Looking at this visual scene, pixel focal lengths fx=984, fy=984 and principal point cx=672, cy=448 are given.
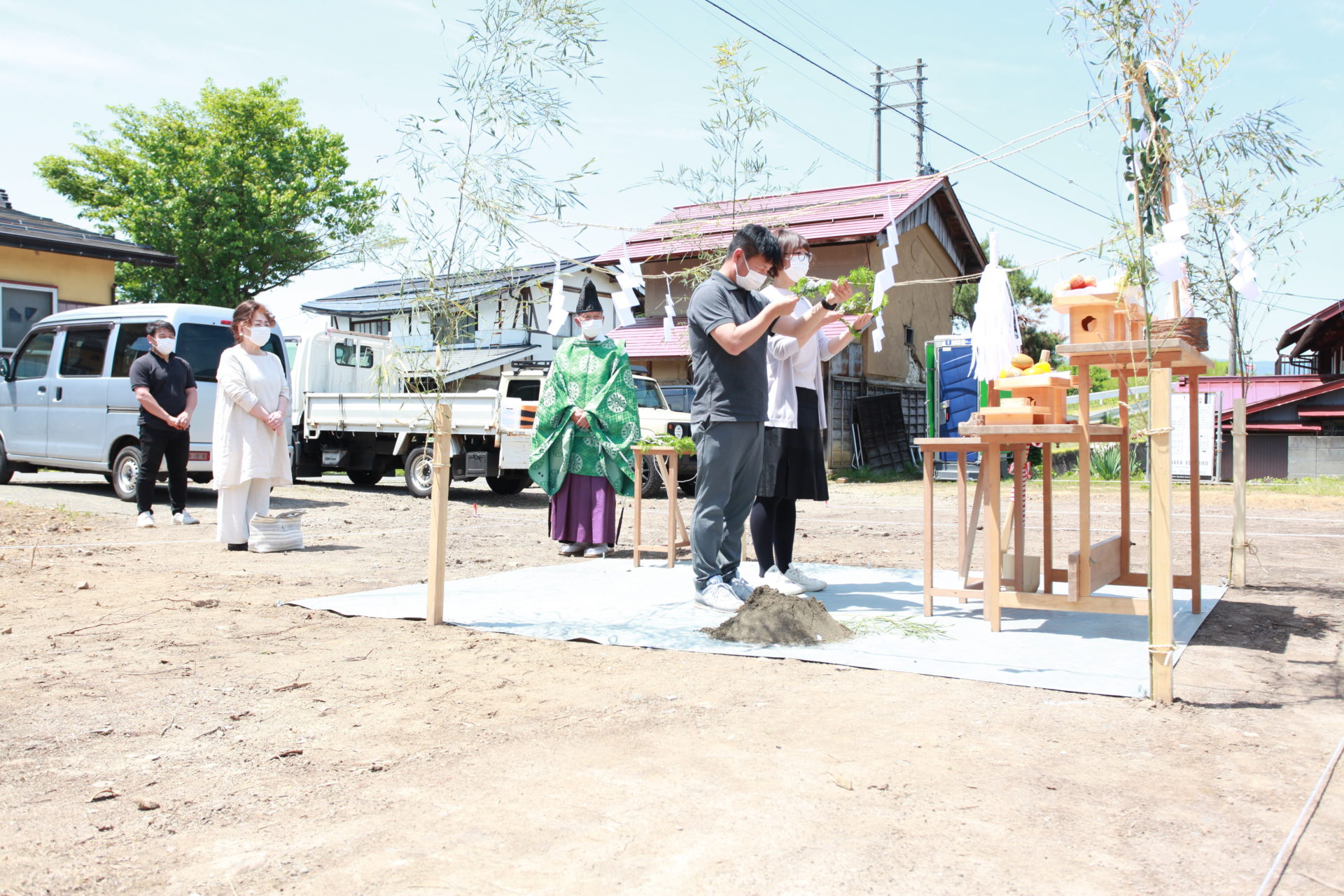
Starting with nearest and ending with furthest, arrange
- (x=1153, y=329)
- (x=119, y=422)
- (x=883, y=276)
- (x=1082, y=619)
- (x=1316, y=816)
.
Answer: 1. (x=1316, y=816)
2. (x=1153, y=329)
3. (x=1082, y=619)
4. (x=883, y=276)
5. (x=119, y=422)

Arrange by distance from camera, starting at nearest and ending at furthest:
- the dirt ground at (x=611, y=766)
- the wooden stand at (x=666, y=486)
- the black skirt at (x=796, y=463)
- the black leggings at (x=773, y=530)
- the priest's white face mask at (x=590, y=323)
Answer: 1. the dirt ground at (x=611, y=766)
2. the black skirt at (x=796, y=463)
3. the black leggings at (x=773, y=530)
4. the wooden stand at (x=666, y=486)
5. the priest's white face mask at (x=590, y=323)

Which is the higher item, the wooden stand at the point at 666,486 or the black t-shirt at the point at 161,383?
the black t-shirt at the point at 161,383

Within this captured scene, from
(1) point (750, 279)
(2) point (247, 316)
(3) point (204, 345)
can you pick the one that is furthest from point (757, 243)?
(3) point (204, 345)

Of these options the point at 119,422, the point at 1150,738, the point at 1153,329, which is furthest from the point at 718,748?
the point at 119,422

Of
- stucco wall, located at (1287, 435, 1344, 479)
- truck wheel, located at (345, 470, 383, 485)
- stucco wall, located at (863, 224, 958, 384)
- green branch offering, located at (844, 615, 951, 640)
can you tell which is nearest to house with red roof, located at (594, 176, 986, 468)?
stucco wall, located at (863, 224, 958, 384)

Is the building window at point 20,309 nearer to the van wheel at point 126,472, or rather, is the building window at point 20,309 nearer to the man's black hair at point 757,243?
the van wheel at point 126,472

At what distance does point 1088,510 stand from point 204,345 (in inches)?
343

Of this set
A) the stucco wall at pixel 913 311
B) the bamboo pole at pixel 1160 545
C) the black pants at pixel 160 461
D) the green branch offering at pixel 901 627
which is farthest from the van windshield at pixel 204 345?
the stucco wall at pixel 913 311

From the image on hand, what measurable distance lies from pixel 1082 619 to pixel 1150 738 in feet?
6.11

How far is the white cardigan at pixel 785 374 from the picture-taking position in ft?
15.9

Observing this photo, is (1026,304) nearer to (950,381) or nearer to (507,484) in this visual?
(950,381)

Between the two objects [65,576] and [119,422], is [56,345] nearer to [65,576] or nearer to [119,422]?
[119,422]

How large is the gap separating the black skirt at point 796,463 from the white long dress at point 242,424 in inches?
142

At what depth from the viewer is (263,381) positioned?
6840 mm
